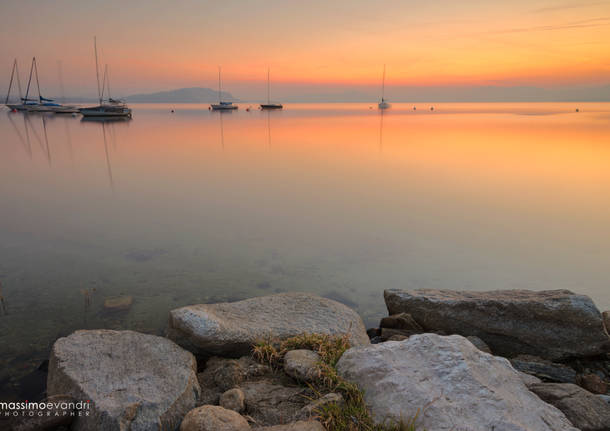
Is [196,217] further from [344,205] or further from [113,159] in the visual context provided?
[113,159]

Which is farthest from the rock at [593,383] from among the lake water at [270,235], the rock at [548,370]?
the lake water at [270,235]

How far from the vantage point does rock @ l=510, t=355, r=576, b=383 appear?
5.84 meters

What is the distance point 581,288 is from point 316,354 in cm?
816

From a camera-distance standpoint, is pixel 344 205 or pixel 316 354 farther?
pixel 344 205

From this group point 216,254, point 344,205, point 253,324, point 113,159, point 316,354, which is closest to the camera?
point 316,354

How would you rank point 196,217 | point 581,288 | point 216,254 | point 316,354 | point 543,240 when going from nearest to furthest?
point 316,354, point 581,288, point 216,254, point 543,240, point 196,217

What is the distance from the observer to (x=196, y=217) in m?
14.8

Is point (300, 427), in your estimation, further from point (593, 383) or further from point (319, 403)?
point (593, 383)

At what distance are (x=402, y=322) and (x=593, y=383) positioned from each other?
302cm

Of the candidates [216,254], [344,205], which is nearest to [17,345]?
[216,254]

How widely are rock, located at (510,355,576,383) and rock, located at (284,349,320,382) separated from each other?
3.32m

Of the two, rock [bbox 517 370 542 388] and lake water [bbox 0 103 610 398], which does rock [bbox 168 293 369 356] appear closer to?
lake water [bbox 0 103 610 398]

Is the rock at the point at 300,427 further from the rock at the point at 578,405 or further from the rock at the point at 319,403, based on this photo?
the rock at the point at 578,405

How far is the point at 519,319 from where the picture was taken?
667 cm
